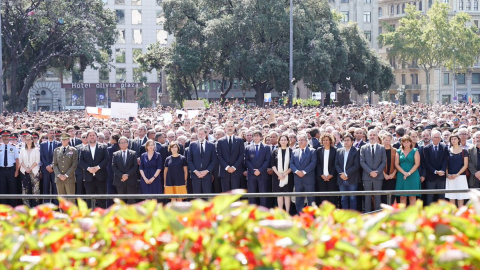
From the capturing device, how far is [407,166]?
13641 mm

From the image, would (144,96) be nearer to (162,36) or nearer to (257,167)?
(162,36)

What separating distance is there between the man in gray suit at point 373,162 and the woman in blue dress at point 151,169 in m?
3.66

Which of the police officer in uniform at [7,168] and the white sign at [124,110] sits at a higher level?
the white sign at [124,110]

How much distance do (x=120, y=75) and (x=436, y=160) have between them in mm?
89102

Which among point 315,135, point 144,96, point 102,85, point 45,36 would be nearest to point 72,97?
point 102,85

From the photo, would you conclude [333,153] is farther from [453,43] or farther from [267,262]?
[453,43]

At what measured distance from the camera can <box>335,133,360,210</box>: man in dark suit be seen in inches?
541

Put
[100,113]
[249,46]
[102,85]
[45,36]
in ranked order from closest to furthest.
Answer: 1. [100,113]
2. [45,36]
3. [249,46]
4. [102,85]

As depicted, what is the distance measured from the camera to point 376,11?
115 meters

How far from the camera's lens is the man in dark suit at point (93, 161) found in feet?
49.3

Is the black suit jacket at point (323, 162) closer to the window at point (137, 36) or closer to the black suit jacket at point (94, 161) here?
the black suit jacket at point (94, 161)

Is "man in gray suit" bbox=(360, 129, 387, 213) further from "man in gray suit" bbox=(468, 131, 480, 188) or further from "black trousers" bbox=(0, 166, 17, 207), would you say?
"black trousers" bbox=(0, 166, 17, 207)

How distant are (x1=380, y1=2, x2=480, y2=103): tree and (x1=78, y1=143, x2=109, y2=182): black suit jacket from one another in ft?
296

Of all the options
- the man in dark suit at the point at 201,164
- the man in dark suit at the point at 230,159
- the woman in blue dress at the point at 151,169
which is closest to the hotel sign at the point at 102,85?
the man in dark suit at the point at 230,159
